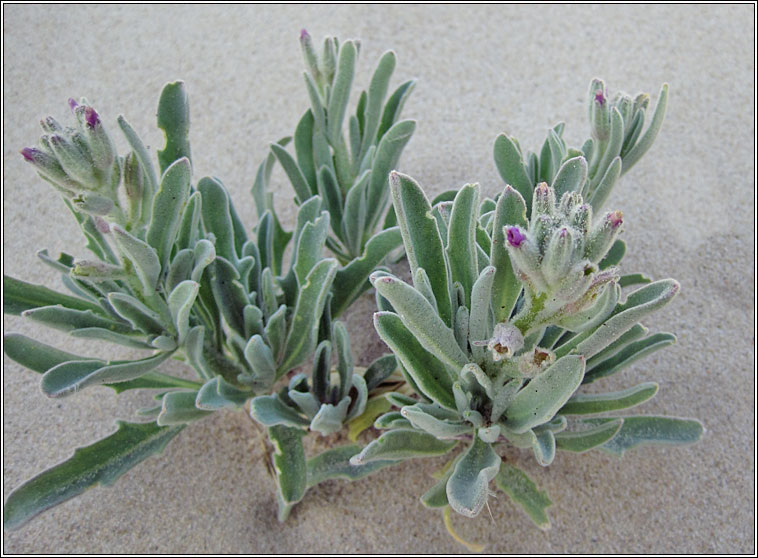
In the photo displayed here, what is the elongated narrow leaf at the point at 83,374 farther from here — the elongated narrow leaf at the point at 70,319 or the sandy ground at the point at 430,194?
the sandy ground at the point at 430,194

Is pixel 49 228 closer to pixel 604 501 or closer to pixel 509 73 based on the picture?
pixel 509 73

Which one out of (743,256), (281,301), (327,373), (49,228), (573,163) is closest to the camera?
(573,163)

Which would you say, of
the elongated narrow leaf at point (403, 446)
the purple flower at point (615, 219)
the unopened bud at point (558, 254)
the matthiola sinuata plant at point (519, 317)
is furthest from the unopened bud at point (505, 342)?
the elongated narrow leaf at point (403, 446)

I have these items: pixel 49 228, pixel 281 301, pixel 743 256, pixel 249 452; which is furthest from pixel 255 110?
pixel 743 256

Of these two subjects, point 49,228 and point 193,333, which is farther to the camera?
point 49,228

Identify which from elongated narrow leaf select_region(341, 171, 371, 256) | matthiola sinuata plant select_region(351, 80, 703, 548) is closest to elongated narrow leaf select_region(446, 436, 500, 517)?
matthiola sinuata plant select_region(351, 80, 703, 548)

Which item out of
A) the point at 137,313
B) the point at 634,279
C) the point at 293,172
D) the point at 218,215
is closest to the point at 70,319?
the point at 137,313
